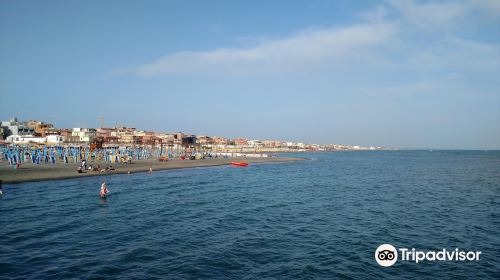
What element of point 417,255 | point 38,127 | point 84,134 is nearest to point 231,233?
point 417,255

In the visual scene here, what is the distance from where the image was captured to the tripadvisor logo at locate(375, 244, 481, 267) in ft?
57.7

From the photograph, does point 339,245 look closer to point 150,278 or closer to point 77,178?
point 150,278

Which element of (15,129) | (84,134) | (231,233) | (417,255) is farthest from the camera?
(84,134)

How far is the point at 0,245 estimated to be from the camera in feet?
59.0

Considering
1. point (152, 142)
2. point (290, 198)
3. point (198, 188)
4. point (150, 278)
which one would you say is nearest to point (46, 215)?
point (150, 278)

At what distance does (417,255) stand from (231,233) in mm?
10863

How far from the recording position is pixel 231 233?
21.9 m

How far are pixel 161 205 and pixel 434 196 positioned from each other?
101ft

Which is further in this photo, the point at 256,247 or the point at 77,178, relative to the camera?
the point at 77,178

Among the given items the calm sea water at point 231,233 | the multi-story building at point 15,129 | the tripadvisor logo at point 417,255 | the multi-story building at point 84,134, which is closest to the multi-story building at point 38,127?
the multi-story building at point 15,129

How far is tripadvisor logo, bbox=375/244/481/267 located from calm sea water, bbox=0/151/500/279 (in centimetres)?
56

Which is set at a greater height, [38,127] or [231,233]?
[38,127]

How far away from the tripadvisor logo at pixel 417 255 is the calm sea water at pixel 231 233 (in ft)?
1.85

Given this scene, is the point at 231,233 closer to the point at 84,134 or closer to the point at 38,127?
the point at 84,134
